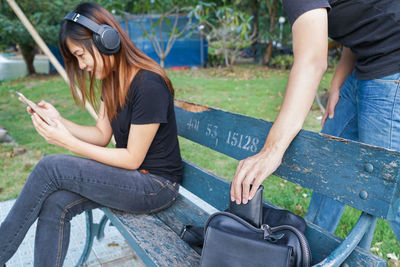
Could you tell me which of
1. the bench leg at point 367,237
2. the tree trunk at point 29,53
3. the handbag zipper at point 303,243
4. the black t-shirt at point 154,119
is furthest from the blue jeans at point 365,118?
the tree trunk at point 29,53

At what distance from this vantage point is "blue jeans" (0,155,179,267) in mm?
1747

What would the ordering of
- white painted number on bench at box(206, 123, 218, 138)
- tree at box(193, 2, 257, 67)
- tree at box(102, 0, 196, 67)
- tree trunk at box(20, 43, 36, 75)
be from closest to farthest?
white painted number on bench at box(206, 123, 218, 138) < tree at box(102, 0, 196, 67) < tree at box(193, 2, 257, 67) < tree trunk at box(20, 43, 36, 75)

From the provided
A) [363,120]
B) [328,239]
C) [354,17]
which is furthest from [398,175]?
[354,17]

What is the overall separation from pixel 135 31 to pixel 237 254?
16118 mm

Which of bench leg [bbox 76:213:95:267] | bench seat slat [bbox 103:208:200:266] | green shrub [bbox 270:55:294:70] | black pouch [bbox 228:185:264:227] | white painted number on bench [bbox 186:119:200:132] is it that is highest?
white painted number on bench [bbox 186:119:200:132]

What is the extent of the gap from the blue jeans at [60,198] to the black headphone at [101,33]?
0.61 metres

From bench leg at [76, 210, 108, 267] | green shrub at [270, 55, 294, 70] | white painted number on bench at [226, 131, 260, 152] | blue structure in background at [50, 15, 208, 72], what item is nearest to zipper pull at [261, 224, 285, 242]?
white painted number on bench at [226, 131, 260, 152]

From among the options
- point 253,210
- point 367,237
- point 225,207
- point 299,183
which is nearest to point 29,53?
point 225,207

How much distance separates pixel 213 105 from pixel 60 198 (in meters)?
6.23

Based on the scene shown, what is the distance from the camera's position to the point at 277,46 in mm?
17234

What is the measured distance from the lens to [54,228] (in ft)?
5.87

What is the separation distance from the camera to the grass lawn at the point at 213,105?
3.35m

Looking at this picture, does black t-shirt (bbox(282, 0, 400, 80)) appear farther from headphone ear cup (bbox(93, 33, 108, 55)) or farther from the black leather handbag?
headphone ear cup (bbox(93, 33, 108, 55))

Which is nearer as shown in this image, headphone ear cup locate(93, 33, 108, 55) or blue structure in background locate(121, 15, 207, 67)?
headphone ear cup locate(93, 33, 108, 55)
